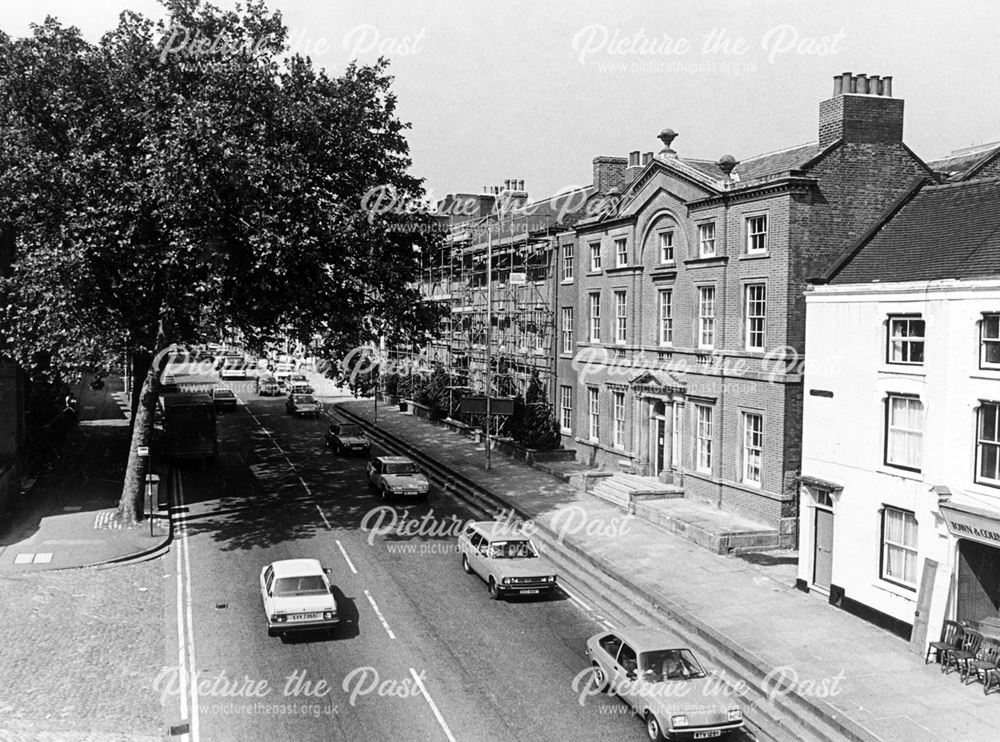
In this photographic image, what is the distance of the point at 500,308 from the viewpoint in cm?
5009

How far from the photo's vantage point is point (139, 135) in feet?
86.6

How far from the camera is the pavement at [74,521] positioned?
25.5 m

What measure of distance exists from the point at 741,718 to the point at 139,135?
23313 millimetres

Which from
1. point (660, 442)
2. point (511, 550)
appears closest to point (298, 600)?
point (511, 550)

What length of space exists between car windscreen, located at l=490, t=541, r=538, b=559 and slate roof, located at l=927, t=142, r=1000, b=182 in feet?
60.8

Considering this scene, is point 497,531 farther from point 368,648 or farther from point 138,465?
point 138,465

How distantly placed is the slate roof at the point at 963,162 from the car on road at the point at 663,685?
20038mm

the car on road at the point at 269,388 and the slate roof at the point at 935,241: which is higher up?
the slate roof at the point at 935,241

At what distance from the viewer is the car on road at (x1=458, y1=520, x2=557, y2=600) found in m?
22.3

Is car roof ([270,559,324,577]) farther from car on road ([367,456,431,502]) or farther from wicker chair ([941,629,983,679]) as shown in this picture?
wicker chair ([941,629,983,679])

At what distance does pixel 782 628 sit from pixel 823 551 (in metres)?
3.43

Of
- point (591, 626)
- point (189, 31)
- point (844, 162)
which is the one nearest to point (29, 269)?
point (189, 31)

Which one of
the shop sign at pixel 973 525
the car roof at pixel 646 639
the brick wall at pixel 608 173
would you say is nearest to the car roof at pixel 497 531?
the car roof at pixel 646 639

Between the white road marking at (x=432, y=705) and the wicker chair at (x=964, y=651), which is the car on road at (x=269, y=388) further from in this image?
the wicker chair at (x=964, y=651)
